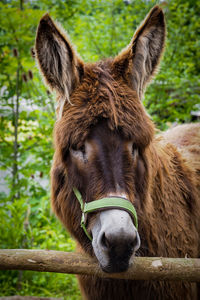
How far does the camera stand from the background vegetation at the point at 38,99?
4.83 m

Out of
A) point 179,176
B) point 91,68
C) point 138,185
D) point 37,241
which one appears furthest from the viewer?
point 37,241

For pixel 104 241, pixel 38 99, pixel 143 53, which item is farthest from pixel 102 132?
pixel 38 99

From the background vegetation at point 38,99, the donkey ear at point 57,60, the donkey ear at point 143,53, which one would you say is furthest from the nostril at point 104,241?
the background vegetation at point 38,99

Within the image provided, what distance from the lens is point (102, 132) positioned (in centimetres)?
221

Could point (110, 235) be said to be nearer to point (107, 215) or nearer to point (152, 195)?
point (107, 215)

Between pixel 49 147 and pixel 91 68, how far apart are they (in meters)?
3.28

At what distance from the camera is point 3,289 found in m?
4.68

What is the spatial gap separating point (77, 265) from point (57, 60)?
Result: 5.96ft

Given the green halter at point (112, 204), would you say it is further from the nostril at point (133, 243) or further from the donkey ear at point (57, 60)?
the donkey ear at point (57, 60)

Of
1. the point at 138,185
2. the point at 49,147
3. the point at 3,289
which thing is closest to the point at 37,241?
the point at 3,289

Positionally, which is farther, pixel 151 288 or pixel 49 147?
pixel 49 147

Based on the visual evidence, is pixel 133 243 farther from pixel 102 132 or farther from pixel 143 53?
pixel 143 53

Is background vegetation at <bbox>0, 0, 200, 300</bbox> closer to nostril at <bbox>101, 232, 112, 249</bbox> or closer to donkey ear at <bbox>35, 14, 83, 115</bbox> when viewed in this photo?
donkey ear at <bbox>35, 14, 83, 115</bbox>

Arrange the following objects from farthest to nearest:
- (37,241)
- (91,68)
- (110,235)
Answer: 1. (37,241)
2. (91,68)
3. (110,235)
